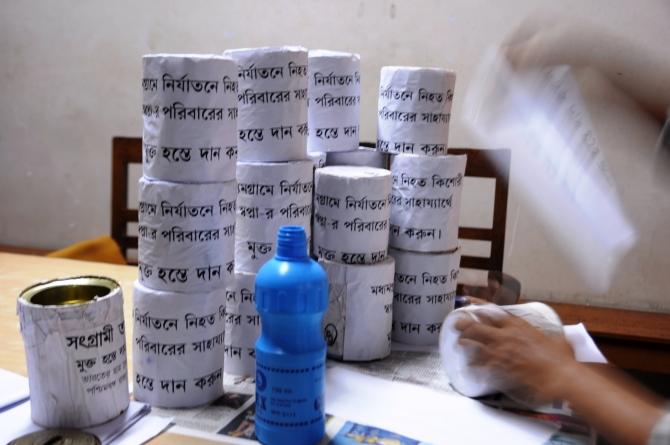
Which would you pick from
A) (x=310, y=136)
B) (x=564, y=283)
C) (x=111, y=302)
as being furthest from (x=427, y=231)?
(x=564, y=283)

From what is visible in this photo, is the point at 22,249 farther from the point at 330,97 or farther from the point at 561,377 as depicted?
the point at 561,377

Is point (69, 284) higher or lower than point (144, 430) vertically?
higher

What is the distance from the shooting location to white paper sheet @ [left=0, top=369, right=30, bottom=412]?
812 millimetres

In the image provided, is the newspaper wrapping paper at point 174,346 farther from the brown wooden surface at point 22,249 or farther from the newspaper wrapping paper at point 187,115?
the brown wooden surface at point 22,249

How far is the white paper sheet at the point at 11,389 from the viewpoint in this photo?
812 mm

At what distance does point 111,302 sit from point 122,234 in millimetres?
1206

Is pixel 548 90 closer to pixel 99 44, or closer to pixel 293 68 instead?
pixel 293 68

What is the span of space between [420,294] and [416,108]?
32 cm

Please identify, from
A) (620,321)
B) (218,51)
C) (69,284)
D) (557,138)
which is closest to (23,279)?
(69,284)

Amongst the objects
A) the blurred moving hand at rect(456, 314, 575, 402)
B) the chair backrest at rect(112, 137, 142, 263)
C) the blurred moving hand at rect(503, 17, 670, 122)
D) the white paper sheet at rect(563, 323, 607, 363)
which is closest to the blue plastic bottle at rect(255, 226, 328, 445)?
the blurred moving hand at rect(456, 314, 575, 402)

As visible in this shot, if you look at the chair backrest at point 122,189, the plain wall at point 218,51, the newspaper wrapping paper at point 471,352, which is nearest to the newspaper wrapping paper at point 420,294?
the newspaper wrapping paper at point 471,352

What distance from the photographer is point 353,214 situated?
38.4 inches

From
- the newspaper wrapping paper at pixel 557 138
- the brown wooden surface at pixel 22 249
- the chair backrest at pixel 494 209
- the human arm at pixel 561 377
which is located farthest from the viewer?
the brown wooden surface at pixel 22 249

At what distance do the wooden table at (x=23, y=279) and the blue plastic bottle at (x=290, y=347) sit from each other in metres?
0.31
